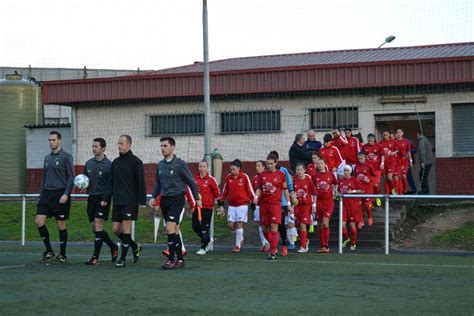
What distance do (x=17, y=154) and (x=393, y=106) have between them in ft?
47.5

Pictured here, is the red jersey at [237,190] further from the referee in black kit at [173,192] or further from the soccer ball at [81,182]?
the soccer ball at [81,182]

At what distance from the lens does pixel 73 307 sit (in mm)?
8938

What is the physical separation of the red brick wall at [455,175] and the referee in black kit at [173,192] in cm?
1312

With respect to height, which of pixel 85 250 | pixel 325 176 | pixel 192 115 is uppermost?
pixel 192 115

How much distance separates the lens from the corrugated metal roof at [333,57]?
29166 mm

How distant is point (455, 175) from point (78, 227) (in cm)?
1030

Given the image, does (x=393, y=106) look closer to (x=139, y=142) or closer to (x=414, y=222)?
(x=414, y=222)

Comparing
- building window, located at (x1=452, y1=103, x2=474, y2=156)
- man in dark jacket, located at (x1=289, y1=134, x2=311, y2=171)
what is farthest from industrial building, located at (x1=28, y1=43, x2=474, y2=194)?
man in dark jacket, located at (x1=289, y1=134, x2=311, y2=171)

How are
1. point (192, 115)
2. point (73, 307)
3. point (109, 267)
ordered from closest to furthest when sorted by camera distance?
1. point (73, 307)
2. point (109, 267)
3. point (192, 115)

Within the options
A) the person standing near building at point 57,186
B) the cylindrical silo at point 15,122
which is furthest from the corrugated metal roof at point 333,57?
the person standing near building at point 57,186

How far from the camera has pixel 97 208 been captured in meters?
14.0

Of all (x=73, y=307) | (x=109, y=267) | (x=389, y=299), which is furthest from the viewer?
(x=109, y=267)

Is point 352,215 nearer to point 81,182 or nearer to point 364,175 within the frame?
point 364,175

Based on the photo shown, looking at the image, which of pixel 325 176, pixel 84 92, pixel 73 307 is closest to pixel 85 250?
pixel 325 176
